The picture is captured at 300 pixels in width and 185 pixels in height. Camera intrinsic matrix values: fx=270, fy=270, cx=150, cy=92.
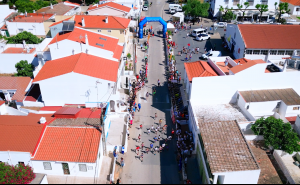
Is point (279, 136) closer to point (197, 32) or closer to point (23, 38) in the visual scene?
point (197, 32)

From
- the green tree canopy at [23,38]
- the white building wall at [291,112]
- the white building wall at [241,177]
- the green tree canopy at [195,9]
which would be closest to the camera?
the white building wall at [241,177]

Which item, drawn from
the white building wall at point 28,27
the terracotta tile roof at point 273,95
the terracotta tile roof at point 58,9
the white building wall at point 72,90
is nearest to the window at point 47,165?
the white building wall at point 72,90

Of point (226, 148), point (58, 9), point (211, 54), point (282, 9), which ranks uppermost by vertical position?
point (282, 9)

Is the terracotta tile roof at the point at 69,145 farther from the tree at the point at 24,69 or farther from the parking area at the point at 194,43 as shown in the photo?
the parking area at the point at 194,43

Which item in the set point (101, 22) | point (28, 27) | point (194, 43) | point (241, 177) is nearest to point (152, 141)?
point (241, 177)

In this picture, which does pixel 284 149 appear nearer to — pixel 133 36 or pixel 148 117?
pixel 148 117

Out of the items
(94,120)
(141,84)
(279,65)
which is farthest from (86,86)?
(279,65)

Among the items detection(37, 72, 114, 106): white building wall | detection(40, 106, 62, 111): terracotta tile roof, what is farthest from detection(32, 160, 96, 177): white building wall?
detection(37, 72, 114, 106): white building wall

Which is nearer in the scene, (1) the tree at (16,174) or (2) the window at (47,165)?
(1) the tree at (16,174)
